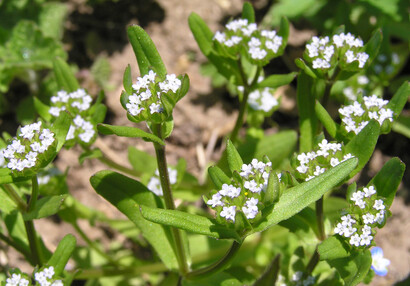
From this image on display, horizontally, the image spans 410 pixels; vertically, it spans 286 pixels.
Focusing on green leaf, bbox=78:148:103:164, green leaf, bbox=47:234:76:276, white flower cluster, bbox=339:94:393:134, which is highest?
green leaf, bbox=78:148:103:164

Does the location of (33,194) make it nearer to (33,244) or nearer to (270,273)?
(33,244)

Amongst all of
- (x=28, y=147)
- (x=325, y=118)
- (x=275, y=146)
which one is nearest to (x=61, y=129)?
(x=28, y=147)

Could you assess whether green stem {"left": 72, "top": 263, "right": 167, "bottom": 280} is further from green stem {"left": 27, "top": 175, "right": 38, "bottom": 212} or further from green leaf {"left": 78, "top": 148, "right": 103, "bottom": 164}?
green leaf {"left": 78, "top": 148, "right": 103, "bottom": 164}

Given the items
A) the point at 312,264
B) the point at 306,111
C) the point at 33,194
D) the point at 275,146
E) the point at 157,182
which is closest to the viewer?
the point at 33,194

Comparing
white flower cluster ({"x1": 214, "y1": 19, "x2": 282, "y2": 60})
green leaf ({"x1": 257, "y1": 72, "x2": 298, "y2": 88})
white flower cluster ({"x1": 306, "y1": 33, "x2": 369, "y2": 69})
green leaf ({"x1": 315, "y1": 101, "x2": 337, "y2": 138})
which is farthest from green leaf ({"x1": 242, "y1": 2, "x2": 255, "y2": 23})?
green leaf ({"x1": 315, "y1": 101, "x2": 337, "y2": 138})

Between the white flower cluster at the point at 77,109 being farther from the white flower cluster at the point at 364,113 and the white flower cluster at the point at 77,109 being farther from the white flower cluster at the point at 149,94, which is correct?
the white flower cluster at the point at 364,113

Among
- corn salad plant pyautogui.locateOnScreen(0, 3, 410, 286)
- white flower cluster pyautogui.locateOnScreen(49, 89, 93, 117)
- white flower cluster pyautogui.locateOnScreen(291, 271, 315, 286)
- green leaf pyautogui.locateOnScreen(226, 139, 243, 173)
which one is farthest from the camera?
white flower cluster pyautogui.locateOnScreen(49, 89, 93, 117)

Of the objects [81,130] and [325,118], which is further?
[81,130]
